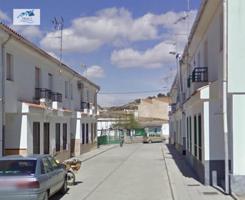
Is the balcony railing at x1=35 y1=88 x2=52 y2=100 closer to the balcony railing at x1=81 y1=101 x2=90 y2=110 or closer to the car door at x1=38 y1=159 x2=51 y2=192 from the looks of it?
the car door at x1=38 y1=159 x2=51 y2=192

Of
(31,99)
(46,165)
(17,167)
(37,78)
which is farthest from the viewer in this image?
(37,78)

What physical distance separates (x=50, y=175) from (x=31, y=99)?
1057 cm

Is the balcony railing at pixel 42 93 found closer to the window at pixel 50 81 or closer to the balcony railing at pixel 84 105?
the window at pixel 50 81

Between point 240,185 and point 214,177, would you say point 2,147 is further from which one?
point 240,185

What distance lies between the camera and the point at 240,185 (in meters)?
14.6

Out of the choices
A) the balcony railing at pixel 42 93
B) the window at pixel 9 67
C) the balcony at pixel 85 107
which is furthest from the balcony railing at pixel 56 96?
the balcony at pixel 85 107

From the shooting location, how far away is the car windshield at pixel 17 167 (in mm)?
12625

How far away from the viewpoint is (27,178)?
12188 millimetres

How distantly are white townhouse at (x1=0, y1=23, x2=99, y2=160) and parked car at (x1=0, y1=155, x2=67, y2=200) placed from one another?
587cm

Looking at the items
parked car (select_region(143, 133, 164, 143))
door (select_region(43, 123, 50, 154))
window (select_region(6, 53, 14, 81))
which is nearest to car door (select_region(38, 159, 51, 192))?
window (select_region(6, 53, 14, 81))

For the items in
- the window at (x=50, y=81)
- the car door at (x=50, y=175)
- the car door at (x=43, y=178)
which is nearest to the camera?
the car door at (x=43, y=178)

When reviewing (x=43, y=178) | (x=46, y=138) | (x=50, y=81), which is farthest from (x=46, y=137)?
(x=43, y=178)

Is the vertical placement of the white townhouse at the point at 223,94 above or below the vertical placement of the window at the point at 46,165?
above

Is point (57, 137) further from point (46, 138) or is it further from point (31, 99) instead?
point (31, 99)
